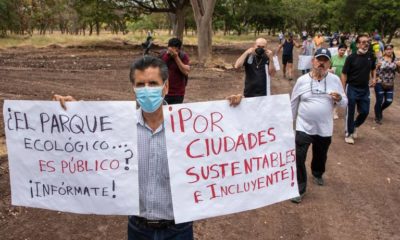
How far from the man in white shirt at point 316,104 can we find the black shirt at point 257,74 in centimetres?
203

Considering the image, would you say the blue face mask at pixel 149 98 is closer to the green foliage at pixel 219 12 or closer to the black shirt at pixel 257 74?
the black shirt at pixel 257 74

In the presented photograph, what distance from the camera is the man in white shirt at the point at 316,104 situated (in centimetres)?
529

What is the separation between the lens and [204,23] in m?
21.1

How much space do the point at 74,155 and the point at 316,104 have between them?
342cm

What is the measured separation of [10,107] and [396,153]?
22.4 feet

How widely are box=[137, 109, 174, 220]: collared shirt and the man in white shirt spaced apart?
3.18m

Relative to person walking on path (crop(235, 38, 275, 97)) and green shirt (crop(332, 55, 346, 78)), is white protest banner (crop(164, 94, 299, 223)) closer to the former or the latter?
person walking on path (crop(235, 38, 275, 97))

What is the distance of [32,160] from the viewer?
9.41 ft

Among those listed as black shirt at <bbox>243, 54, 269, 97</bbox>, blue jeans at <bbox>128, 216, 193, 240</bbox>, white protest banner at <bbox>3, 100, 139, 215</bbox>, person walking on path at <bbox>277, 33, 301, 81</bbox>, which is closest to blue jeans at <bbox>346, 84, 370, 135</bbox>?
black shirt at <bbox>243, 54, 269, 97</bbox>

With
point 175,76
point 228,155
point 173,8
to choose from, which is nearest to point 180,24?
point 173,8

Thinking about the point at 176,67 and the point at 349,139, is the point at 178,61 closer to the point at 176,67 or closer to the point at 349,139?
the point at 176,67

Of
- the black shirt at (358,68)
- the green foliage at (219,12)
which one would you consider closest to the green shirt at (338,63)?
the black shirt at (358,68)

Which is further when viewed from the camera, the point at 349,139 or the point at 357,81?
the point at 349,139

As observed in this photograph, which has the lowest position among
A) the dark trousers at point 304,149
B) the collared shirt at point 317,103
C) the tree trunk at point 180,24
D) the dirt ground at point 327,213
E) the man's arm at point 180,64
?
the dirt ground at point 327,213
